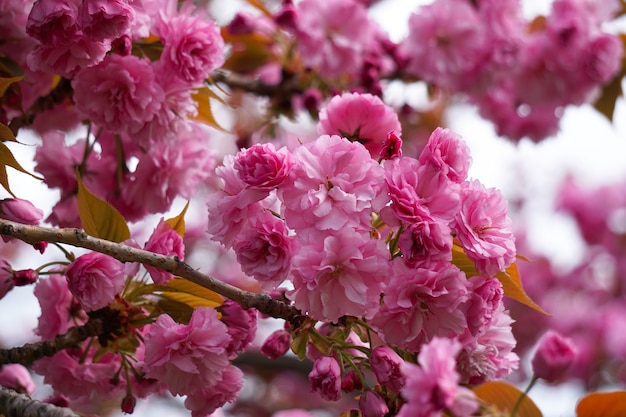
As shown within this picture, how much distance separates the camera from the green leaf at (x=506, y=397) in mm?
1322

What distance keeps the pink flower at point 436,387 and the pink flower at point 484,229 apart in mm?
372

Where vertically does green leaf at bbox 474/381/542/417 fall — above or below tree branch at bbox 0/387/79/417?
below

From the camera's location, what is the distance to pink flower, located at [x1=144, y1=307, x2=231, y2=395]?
1.52 meters

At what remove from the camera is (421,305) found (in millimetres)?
1408

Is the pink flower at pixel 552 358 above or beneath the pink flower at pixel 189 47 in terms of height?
beneath

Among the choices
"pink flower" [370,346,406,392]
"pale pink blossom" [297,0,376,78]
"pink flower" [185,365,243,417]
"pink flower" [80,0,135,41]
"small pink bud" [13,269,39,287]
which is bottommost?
"pink flower" [370,346,406,392]

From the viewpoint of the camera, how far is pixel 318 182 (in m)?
1.41

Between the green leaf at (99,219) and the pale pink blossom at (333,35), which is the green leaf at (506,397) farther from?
the pale pink blossom at (333,35)

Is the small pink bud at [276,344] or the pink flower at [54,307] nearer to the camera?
the small pink bud at [276,344]

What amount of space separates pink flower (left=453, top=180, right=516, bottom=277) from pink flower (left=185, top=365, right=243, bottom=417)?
0.55 metres

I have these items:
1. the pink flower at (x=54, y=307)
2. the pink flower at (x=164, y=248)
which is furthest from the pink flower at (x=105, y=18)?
the pink flower at (x=54, y=307)

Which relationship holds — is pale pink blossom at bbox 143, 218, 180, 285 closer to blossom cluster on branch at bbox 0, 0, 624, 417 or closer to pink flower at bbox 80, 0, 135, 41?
blossom cluster on branch at bbox 0, 0, 624, 417

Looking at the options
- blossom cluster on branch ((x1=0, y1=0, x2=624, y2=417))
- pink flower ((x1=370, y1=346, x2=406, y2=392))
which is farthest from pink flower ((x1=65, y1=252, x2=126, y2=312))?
pink flower ((x1=370, y1=346, x2=406, y2=392))

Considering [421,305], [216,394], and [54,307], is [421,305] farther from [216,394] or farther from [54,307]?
[54,307]
